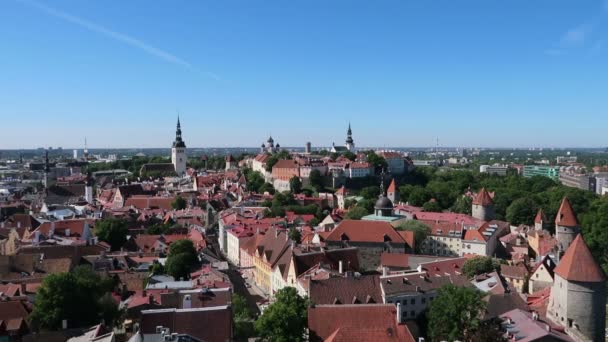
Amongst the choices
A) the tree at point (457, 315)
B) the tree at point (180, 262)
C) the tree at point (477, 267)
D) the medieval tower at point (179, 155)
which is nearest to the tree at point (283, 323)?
the tree at point (457, 315)

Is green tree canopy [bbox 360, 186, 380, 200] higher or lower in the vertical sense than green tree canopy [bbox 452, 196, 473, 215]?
higher

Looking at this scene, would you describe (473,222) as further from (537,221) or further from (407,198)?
(407,198)

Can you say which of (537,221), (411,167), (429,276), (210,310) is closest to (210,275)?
(210,310)

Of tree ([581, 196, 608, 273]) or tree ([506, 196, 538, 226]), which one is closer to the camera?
tree ([581, 196, 608, 273])

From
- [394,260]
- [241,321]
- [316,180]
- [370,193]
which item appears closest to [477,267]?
[394,260]

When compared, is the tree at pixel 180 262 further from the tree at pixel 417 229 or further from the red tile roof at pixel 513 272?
the red tile roof at pixel 513 272

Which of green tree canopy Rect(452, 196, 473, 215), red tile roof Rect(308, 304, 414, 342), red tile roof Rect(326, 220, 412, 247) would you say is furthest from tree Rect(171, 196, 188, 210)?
red tile roof Rect(308, 304, 414, 342)

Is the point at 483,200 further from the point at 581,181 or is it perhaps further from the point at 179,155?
the point at 581,181

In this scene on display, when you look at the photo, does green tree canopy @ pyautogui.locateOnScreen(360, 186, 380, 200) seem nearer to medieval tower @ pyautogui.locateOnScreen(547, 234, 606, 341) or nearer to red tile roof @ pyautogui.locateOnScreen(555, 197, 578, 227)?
red tile roof @ pyautogui.locateOnScreen(555, 197, 578, 227)
